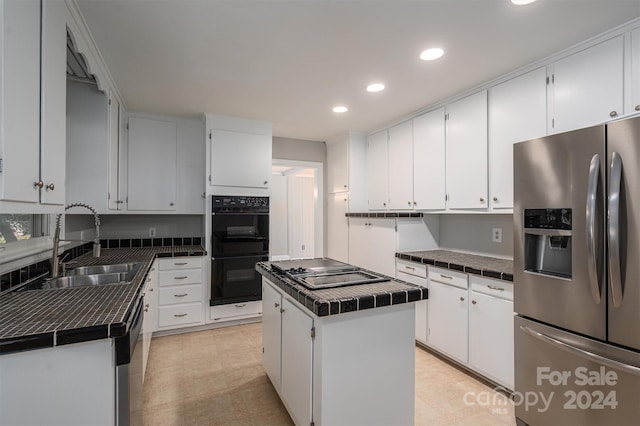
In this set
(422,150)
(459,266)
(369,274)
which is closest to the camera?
(369,274)

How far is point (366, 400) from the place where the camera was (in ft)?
5.08

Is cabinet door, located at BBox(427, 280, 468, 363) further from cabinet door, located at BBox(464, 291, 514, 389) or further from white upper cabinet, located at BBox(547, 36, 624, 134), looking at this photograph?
white upper cabinet, located at BBox(547, 36, 624, 134)

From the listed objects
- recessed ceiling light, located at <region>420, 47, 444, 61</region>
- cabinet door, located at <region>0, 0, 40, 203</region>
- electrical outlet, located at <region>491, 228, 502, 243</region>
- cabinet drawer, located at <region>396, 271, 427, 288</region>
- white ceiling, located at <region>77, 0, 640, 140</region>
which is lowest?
cabinet drawer, located at <region>396, 271, 427, 288</region>

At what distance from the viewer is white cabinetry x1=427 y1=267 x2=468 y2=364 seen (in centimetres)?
247

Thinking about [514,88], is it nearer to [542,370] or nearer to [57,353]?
[542,370]

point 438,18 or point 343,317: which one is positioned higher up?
point 438,18

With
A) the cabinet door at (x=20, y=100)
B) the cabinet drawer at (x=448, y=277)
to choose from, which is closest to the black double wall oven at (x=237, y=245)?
the cabinet drawer at (x=448, y=277)

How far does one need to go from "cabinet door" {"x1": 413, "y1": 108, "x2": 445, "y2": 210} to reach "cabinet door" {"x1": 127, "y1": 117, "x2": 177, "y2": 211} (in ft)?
8.95

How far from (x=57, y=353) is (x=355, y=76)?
2402 millimetres

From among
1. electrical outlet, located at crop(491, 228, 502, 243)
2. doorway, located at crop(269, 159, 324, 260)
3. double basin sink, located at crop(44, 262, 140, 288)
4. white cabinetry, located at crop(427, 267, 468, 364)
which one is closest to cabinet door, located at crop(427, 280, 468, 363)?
white cabinetry, located at crop(427, 267, 468, 364)

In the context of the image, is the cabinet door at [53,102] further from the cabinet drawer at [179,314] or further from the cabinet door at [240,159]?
the cabinet drawer at [179,314]

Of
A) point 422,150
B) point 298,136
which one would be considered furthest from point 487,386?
point 298,136

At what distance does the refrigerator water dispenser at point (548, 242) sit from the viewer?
5.45 feet

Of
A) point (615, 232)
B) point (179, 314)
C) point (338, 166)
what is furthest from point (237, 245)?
point (615, 232)
